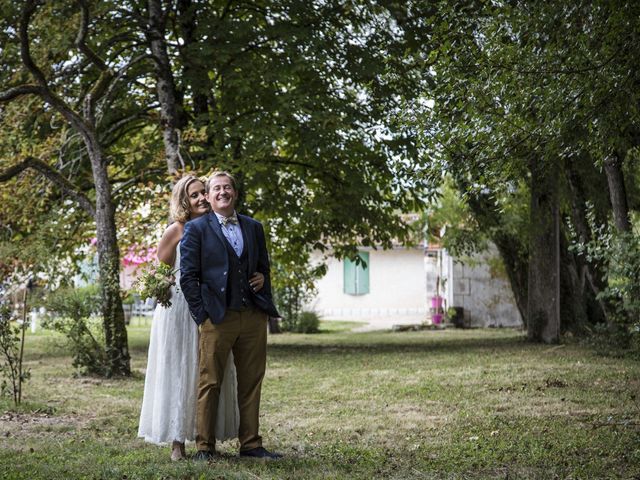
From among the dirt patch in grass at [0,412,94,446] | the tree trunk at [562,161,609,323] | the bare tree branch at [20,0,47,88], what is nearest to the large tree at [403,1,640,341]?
the dirt patch in grass at [0,412,94,446]

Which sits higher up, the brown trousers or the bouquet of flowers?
the bouquet of flowers

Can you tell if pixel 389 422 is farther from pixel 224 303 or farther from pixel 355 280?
pixel 355 280

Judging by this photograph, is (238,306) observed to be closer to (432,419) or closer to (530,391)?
(432,419)

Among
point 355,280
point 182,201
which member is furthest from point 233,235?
point 355,280

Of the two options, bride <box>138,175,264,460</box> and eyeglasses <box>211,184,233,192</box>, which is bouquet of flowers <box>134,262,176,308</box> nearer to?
bride <box>138,175,264,460</box>

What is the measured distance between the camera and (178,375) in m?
6.80

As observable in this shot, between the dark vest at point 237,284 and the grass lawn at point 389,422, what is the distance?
114 centimetres

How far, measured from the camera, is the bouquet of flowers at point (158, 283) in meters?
6.76

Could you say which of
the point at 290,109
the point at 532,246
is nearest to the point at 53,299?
the point at 290,109

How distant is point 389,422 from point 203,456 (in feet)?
8.90

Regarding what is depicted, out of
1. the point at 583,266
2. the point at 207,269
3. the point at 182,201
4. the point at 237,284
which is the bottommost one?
the point at 237,284

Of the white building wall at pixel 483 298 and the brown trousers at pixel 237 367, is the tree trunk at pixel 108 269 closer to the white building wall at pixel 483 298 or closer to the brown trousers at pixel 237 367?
the brown trousers at pixel 237 367

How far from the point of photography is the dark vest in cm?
663

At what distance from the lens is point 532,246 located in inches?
734
